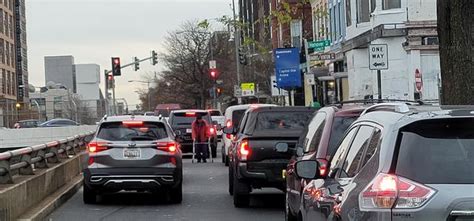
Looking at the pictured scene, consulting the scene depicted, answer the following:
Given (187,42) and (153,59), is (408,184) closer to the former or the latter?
(153,59)

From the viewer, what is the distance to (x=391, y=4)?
1193 inches

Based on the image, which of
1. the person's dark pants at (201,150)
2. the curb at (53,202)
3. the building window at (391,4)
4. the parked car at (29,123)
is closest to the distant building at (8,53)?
the parked car at (29,123)

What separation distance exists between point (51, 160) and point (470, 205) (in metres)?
13.1

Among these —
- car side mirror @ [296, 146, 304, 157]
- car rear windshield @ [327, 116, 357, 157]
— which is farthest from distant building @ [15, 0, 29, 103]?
car rear windshield @ [327, 116, 357, 157]

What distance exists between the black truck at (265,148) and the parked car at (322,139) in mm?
2522

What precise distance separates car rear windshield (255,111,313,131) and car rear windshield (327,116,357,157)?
13.6ft

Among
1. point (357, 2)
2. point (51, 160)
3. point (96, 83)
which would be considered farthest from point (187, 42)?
point (51, 160)

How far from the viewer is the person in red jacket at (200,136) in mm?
24859

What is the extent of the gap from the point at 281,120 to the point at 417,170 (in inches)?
341

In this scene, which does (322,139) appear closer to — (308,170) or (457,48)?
(308,170)

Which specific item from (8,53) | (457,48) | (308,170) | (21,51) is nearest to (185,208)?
(457,48)

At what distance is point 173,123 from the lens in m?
28.3

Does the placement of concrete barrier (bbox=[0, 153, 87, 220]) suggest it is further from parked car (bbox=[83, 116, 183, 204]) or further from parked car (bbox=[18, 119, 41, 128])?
parked car (bbox=[18, 119, 41, 128])

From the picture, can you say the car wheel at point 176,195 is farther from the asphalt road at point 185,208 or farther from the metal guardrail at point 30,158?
the metal guardrail at point 30,158
